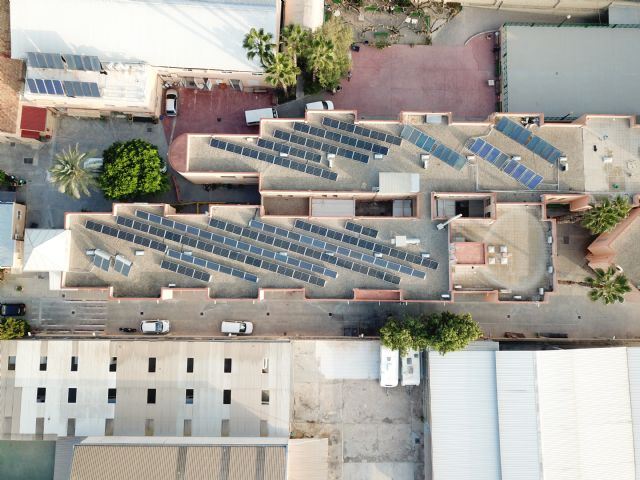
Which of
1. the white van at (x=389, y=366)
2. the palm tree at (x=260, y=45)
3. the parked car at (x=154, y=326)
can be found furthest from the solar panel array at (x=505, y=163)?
the parked car at (x=154, y=326)

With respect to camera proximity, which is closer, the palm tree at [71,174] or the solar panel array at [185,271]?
the palm tree at [71,174]

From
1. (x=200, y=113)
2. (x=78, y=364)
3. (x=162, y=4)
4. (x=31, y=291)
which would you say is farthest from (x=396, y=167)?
(x=31, y=291)

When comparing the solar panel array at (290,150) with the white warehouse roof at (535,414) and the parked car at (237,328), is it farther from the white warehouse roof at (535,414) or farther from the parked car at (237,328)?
the white warehouse roof at (535,414)

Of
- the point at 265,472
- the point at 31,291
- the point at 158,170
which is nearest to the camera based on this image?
the point at 265,472

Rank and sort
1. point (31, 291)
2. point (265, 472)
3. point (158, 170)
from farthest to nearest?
point (31, 291), point (158, 170), point (265, 472)

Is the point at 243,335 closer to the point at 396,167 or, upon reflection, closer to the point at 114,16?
the point at 396,167

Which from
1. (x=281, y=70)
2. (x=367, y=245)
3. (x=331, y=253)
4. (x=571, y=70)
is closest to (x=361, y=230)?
(x=367, y=245)
